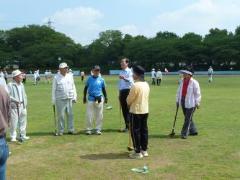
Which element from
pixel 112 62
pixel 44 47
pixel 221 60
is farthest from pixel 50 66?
pixel 221 60

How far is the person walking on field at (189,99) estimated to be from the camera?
11.9 m

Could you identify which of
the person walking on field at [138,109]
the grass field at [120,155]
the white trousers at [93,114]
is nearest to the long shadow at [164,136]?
the grass field at [120,155]

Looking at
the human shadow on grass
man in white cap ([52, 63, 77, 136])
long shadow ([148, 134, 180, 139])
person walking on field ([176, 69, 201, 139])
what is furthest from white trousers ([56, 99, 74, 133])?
person walking on field ([176, 69, 201, 139])

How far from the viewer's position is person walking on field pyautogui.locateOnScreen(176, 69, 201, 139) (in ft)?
39.1

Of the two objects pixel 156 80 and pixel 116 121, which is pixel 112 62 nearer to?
pixel 156 80

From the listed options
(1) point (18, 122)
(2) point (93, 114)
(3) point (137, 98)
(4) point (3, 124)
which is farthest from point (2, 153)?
(2) point (93, 114)

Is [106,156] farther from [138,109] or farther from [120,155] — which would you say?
[138,109]

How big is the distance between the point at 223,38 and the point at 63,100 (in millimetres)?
90513

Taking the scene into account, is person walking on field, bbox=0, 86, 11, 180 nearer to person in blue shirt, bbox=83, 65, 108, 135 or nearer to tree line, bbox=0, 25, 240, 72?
person in blue shirt, bbox=83, 65, 108, 135

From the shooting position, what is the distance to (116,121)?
15.5m

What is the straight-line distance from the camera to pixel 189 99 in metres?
12.0

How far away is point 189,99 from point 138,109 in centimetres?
302

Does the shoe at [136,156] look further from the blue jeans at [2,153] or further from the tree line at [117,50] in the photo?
the tree line at [117,50]

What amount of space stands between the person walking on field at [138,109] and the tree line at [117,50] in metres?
81.7
